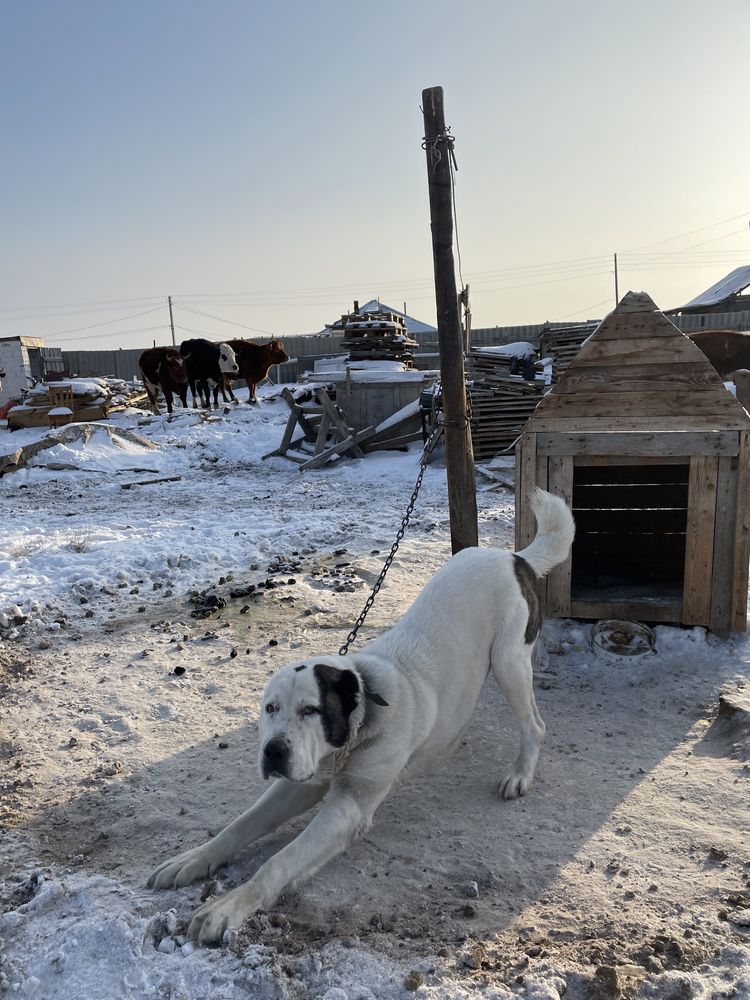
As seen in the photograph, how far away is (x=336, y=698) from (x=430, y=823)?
3.03 feet

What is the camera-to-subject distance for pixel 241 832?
2840 millimetres

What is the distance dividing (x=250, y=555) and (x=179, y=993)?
5413 millimetres

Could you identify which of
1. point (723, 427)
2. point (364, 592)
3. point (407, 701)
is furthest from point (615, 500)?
point (407, 701)

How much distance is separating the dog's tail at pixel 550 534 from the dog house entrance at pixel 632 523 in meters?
2.29

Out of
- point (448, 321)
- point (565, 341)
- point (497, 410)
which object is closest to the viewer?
point (448, 321)

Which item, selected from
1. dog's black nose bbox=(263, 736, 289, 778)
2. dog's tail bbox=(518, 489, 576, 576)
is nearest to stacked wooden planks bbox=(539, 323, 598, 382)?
dog's tail bbox=(518, 489, 576, 576)

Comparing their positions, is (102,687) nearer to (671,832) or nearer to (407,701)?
(407,701)

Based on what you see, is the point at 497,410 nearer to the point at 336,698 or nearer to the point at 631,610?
the point at 631,610

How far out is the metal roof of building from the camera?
2872cm

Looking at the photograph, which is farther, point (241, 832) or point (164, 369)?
point (164, 369)

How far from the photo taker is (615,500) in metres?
6.54

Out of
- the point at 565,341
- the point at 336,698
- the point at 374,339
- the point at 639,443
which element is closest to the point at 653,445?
the point at 639,443

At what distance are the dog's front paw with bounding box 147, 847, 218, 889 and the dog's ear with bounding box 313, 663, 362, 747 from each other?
713 mm

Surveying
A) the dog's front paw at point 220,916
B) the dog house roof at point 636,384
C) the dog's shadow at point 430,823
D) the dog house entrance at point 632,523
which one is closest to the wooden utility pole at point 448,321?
the dog house roof at point 636,384
